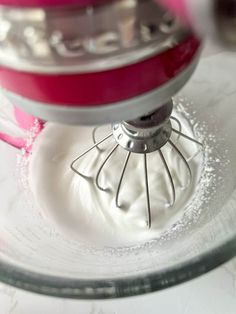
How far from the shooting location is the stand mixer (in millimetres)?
290

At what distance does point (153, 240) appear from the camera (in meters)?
0.58

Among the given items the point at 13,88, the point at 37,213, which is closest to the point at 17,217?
the point at 37,213

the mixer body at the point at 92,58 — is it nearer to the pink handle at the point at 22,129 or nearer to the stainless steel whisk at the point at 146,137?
the stainless steel whisk at the point at 146,137

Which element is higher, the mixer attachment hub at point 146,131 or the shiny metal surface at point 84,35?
the shiny metal surface at point 84,35

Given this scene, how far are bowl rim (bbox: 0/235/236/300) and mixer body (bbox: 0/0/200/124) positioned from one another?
160 millimetres

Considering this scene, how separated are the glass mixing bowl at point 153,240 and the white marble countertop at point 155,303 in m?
0.05

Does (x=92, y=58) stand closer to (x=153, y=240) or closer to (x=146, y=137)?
(x=146, y=137)

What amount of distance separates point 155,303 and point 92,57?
12.6 inches

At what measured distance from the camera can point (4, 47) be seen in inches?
12.4

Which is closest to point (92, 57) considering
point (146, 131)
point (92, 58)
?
point (92, 58)

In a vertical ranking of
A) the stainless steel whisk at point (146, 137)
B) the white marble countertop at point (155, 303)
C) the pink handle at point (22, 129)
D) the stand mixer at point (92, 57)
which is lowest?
the white marble countertop at point (155, 303)

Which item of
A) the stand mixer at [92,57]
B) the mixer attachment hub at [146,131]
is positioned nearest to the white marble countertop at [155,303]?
the mixer attachment hub at [146,131]

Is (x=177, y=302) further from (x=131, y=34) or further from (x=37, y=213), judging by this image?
(x=131, y=34)

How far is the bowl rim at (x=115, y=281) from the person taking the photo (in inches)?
18.2
